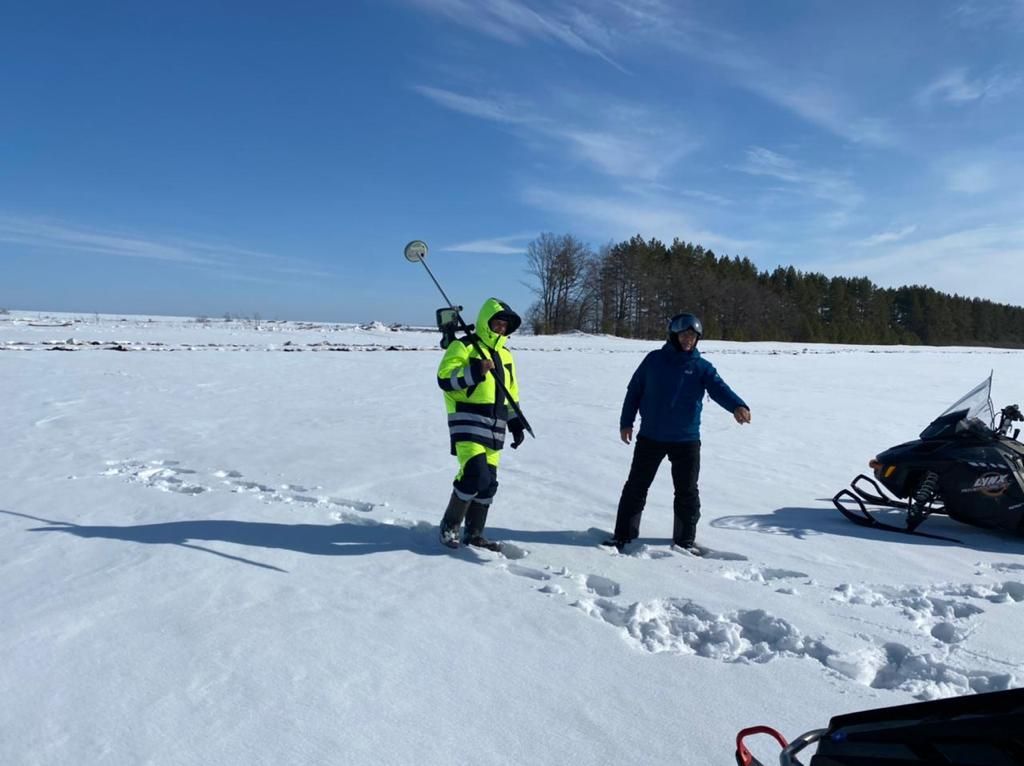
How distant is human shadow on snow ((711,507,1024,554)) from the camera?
5.11 metres

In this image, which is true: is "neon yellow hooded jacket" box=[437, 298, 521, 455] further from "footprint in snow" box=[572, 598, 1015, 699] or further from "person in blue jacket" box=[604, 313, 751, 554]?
"footprint in snow" box=[572, 598, 1015, 699]

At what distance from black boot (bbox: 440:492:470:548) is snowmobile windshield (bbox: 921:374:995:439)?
3.84m

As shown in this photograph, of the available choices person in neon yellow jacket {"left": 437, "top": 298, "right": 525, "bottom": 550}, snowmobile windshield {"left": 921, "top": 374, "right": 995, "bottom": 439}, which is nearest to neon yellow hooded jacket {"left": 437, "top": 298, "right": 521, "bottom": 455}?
person in neon yellow jacket {"left": 437, "top": 298, "right": 525, "bottom": 550}

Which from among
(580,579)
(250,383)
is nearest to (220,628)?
(580,579)

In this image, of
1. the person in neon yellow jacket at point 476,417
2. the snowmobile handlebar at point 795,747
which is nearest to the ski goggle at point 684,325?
the person in neon yellow jacket at point 476,417

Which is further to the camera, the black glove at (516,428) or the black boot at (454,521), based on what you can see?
the black glove at (516,428)

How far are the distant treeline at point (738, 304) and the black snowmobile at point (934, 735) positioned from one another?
51.2 metres

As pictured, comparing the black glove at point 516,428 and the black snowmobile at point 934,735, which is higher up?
the black glove at point 516,428

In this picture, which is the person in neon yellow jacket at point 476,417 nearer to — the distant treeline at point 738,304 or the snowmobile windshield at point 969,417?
the snowmobile windshield at point 969,417

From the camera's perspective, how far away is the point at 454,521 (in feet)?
15.1

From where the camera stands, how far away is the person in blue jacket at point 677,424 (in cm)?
480

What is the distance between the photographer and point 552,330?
5341cm

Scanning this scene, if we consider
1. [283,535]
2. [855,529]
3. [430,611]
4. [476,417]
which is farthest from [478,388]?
[855,529]

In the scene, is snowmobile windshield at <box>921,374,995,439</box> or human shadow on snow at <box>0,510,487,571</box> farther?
snowmobile windshield at <box>921,374,995,439</box>
